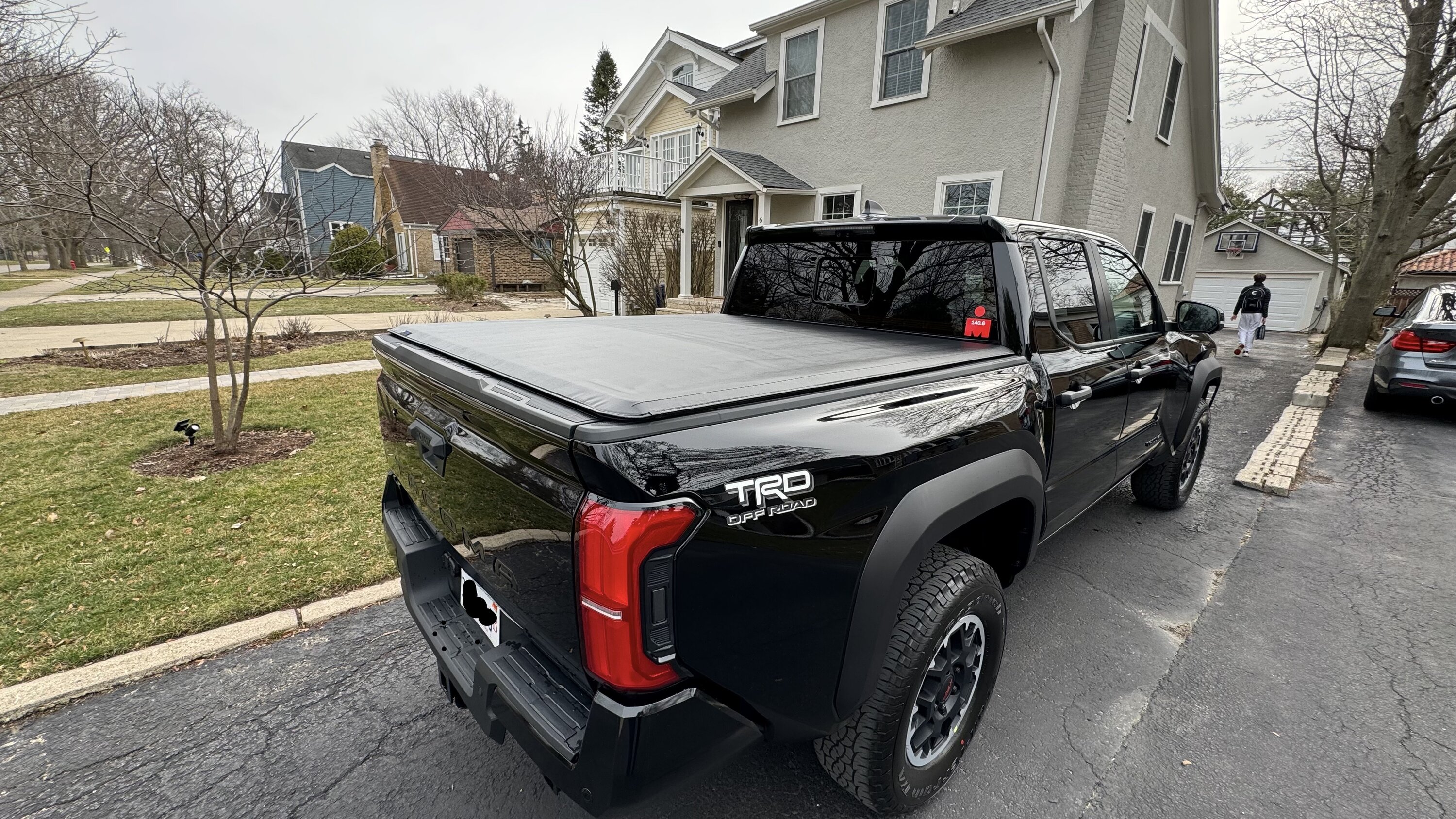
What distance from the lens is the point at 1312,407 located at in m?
7.77

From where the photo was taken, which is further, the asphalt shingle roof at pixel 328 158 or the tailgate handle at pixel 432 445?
the asphalt shingle roof at pixel 328 158

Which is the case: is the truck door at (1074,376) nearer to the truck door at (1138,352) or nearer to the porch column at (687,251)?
the truck door at (1138,352)

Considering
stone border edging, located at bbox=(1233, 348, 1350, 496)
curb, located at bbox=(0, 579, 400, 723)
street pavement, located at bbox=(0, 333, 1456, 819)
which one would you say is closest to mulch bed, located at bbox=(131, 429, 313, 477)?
curb, located at bbox=(0, 579, 400, 723)

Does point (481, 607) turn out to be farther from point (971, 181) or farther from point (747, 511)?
point (971, 181)

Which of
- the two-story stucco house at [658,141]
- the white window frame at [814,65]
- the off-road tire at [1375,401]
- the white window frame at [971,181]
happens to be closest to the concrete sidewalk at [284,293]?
the two-story stucco house at [658,141]

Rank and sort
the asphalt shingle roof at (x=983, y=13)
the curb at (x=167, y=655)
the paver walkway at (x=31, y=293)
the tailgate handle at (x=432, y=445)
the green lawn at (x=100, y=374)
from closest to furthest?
the tailgate handle at (x=432, y=445), the curb at (x=167, y=655), the green lawn at (x=100, y=374), the asphalt shingle roof at (x=983, y=13), the paver walkway at (x=31, y=293)

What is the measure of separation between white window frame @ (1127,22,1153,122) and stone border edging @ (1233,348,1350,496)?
5.21m

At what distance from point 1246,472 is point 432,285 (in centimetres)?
2837

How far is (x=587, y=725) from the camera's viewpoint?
1.31 metres

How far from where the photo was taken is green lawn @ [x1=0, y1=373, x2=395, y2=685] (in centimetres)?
275

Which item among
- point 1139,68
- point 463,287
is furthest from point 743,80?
point 463,287

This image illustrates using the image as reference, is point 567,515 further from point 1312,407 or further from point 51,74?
point 51,74

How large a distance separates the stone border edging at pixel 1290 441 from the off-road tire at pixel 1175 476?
0.98 m

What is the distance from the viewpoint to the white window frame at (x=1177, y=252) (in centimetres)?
1392
